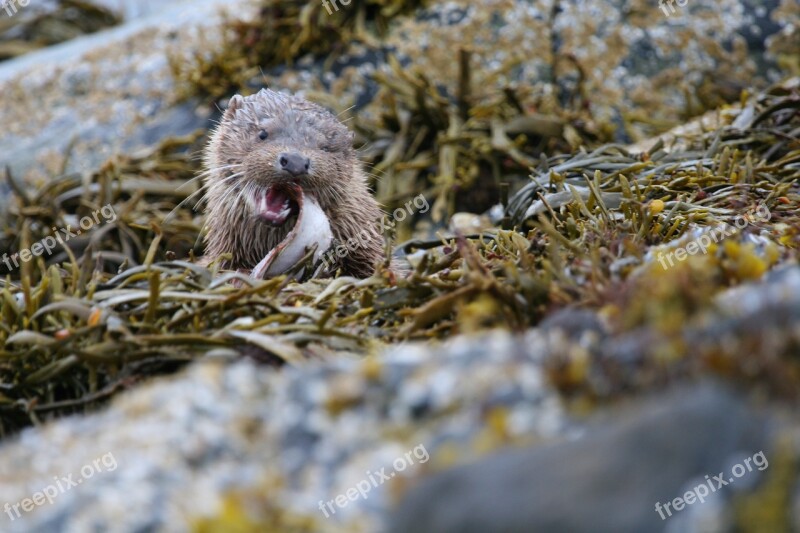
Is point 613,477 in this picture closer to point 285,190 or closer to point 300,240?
point 300,240

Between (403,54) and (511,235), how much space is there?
3337 mm

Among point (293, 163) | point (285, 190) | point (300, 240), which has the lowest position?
point (300, 240)

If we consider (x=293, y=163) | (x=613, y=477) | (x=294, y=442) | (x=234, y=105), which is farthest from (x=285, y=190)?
(x=613, y=477)

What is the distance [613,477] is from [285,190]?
8.70 feet

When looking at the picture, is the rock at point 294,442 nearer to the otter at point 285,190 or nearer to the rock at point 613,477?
the rock at point 613,477

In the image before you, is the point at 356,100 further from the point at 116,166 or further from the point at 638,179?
the point at 638,179

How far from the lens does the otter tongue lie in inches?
144

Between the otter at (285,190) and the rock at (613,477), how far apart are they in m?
2.20

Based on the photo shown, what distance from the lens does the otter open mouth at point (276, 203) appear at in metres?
3.68

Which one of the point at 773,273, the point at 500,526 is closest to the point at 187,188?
the point at 773,273

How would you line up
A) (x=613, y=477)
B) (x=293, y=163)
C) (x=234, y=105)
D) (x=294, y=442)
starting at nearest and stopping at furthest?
(x=613, y=477) → (x=294, y=442) → (x=293, y=163) → (x=234, y=105)

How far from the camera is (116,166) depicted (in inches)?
211

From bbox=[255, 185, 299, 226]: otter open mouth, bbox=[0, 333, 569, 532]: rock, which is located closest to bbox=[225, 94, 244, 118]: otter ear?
bbox=[255, 185, 299, 226]: otter open mouth

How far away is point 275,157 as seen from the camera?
371 centimetres
